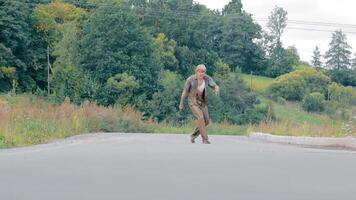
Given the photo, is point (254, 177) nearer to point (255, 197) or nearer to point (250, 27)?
point (255, 197)

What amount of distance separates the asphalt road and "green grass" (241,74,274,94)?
106 meters

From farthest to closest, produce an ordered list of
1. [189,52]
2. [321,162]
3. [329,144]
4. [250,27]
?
[250,27] < [189,52] < [329,144] < [321,162]

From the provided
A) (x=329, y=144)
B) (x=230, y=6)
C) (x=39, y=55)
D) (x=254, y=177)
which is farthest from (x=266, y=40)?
(x=254, y=177)

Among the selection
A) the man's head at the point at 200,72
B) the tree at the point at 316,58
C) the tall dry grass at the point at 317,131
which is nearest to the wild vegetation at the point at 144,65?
Answer: the tall dry grass at the point at 317,131

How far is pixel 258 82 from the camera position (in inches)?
4847

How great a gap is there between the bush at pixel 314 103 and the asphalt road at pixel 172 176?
282 ft

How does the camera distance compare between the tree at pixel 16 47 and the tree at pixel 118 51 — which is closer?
the tree at pixel 118 51

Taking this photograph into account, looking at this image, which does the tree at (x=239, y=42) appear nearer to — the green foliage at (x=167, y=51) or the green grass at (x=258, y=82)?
the green grass at (x=258, y=82)

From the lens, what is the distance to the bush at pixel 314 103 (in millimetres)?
97750

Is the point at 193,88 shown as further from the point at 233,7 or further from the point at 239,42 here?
the point at 233,7

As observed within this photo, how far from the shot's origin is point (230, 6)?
148750mm

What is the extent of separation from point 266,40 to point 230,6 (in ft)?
34.4

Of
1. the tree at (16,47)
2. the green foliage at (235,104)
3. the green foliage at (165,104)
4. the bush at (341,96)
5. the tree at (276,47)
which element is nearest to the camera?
the green foliage at (165,104)

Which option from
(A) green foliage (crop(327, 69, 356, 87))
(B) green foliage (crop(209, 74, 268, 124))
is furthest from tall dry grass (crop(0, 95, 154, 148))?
(A) green foliage (crop(327, 69, 356, 87))
